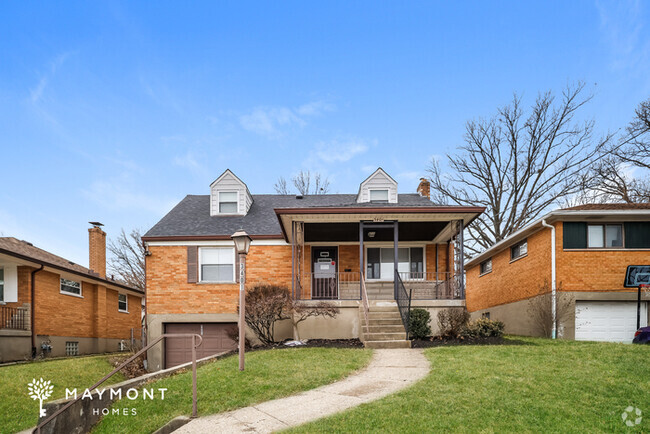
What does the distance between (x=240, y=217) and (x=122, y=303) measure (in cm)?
1005

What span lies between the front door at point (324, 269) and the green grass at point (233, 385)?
268 inches

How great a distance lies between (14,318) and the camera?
14820 millimetres

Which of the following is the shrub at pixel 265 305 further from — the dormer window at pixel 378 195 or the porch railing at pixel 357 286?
the dormer window at pixel 378 195

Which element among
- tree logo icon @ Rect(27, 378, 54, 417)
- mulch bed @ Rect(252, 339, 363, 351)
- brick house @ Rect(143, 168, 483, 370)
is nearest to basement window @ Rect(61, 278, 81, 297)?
brick house @ Rect(143, 168, 483, 370)

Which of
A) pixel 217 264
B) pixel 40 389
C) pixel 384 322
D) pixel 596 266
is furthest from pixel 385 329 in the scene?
pixel 40 389

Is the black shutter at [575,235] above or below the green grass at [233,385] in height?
above

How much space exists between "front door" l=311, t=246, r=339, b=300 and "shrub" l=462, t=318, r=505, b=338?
580cm

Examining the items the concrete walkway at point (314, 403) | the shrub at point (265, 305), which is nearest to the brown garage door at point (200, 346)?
the shrub at point (265, 305)

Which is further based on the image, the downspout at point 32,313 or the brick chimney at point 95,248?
the brick chimney at point 95,248

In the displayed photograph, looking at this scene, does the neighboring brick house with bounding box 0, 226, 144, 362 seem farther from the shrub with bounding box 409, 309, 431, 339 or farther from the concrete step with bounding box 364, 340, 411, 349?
the shrub with bounding box 409, 309, 431, 339

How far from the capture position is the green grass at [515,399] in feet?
17.1

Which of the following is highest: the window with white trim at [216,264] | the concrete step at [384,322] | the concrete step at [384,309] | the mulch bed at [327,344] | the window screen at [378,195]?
the window screen at [378,195]

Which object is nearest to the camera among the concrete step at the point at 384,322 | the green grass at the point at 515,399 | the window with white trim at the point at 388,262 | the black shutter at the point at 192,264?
the green grass at the point at 515,399

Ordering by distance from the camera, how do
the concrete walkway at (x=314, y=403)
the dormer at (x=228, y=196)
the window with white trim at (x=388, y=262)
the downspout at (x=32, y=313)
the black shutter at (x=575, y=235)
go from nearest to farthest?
the concrete walkway at (x=314, y=403), the black shutter at (x=575, y=235), the downspout at (x=32, y=313), the window with white trim at (x=388, y=262), the dormer at (x=228, y=196)
